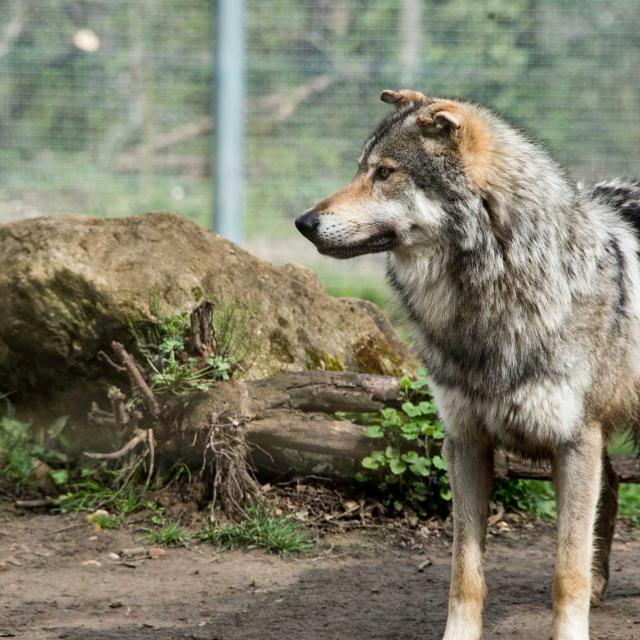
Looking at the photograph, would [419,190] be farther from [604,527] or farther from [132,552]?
[132,552]

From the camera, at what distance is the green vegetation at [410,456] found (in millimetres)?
5305

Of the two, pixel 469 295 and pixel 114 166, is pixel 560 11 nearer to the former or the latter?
pixel 114 166

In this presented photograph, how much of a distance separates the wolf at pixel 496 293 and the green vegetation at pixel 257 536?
1.22 m

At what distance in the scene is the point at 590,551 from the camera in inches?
154

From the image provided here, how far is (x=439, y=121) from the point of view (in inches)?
151

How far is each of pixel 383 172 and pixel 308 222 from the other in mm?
332

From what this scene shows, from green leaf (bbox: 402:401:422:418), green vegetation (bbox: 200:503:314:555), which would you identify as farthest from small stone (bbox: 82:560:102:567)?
green leaf (bbox: 402:401:422:418)

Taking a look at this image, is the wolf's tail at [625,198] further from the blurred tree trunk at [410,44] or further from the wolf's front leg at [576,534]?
the blurred tree trunk at [410,44]

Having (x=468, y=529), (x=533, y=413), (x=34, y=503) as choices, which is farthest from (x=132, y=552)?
(x=533, y=413)

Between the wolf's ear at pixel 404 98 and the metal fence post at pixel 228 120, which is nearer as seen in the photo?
the wolf's ear at pixel 404 98

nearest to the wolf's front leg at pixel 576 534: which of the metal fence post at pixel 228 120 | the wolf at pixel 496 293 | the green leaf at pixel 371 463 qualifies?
the wolf at pixel 496 293

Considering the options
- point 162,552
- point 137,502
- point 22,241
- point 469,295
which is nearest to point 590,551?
point 469,295

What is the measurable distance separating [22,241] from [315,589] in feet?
7.82

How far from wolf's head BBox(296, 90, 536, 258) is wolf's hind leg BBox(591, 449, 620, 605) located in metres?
1.47
